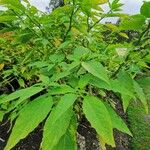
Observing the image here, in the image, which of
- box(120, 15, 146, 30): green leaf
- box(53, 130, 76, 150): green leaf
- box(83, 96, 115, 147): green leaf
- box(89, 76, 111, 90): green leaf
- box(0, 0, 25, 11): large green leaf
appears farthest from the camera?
box(0, 0, 25, 11): large green leaf

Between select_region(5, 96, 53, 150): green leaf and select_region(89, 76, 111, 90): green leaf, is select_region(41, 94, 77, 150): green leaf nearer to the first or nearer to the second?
select_region(5, 96, 53, 150): green leaf

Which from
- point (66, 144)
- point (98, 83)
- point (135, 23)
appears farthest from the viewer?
point (135, 23)

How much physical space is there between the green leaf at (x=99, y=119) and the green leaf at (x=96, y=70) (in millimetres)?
161

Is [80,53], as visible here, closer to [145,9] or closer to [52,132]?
[145,9]

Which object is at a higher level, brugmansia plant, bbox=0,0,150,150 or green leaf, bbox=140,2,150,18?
green leaf, bbox=140,2,150,18

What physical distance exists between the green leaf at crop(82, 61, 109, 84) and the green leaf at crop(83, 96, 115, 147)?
6.3 inches

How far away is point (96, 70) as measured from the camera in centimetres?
153

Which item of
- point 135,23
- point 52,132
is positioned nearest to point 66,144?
point 52,132

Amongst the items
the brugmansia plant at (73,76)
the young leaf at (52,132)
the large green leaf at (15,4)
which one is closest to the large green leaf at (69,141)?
the brugmansia plant at (73,76)

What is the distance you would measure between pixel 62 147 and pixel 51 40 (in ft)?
3.80

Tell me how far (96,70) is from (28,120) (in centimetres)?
39

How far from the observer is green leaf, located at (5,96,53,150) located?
4.18 ft

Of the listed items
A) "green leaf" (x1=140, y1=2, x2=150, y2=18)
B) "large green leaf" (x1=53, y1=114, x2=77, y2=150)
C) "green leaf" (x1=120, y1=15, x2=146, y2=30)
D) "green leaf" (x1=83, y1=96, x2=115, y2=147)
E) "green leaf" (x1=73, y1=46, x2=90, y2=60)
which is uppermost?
"green leaf" (x1=140, y1=2, x2=150, y2=18)

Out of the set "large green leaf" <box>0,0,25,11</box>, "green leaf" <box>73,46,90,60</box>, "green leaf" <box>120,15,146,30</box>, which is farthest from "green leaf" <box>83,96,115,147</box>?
"large green leaf" <box>0,0,25,11</box>
